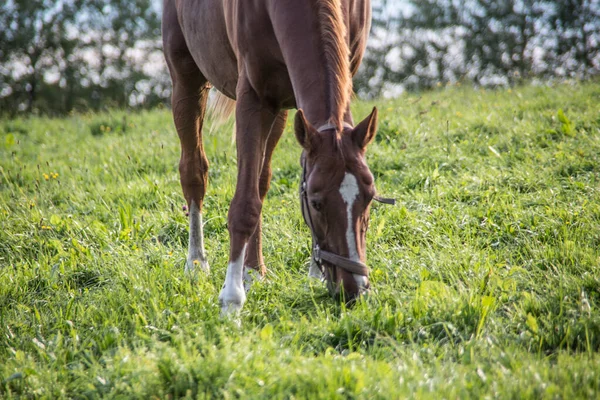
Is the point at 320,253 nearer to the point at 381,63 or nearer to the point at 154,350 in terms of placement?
the point at 154,350

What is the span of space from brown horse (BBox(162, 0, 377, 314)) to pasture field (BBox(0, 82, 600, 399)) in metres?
0.28

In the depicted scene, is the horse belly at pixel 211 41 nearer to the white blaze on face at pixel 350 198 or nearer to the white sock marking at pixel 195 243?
the white sock marking at pixel 195 243

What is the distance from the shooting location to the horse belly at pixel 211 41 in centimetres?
376

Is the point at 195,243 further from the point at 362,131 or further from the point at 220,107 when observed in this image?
the point at 362,131

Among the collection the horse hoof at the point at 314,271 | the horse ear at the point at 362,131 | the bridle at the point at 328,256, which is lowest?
the horse hoof at the point at 314,271

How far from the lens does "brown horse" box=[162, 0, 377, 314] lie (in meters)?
2.51

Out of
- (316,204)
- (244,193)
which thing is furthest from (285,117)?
(316,204)

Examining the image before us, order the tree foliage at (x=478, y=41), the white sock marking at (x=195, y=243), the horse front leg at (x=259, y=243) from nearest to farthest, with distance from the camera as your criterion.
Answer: the horse front leg at (x=259, y=243) < the white sock marking at (x=195, y=243) < the tree foliage at (x=478, y=41)

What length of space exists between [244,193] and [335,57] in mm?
931

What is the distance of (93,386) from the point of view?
7.08 ft

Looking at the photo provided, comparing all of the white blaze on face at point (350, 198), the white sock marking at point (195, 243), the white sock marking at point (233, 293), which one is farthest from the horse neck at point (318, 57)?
the white sock marking at point (195, 243)

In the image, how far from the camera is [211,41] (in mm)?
3848

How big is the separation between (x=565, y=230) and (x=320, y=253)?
5.92 ft

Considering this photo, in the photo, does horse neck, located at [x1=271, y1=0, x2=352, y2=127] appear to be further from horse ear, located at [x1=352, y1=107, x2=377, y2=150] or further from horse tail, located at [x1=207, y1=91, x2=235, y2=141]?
horse tail, located at [x1=207, y1=91, x2=235, y2=141]
